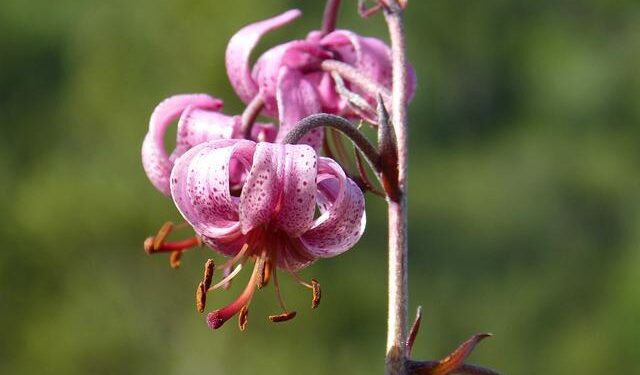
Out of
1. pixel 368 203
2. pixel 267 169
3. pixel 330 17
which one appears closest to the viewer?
pixel 267 169

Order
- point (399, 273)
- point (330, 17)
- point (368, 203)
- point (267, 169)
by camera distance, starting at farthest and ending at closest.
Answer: point (368, 203), point (330, 17), point (399, 273), point (267, 169)

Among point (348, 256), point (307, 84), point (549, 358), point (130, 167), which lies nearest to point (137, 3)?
point (130, 167)

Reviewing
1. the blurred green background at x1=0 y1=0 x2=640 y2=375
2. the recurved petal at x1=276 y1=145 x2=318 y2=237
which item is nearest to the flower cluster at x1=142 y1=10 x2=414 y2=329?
the recurved petal at x1=276 y1=145 x2=318 y2=237

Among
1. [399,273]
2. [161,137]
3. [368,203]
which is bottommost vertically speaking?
[368,203]

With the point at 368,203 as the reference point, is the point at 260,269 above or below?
above

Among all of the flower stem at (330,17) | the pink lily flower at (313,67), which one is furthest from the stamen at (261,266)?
the flower stem at (330,17)

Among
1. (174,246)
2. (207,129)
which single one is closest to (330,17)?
(207,129)

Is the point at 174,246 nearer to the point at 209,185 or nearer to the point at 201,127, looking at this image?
the point at 201,127

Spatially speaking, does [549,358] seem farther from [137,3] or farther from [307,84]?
[307,84]
